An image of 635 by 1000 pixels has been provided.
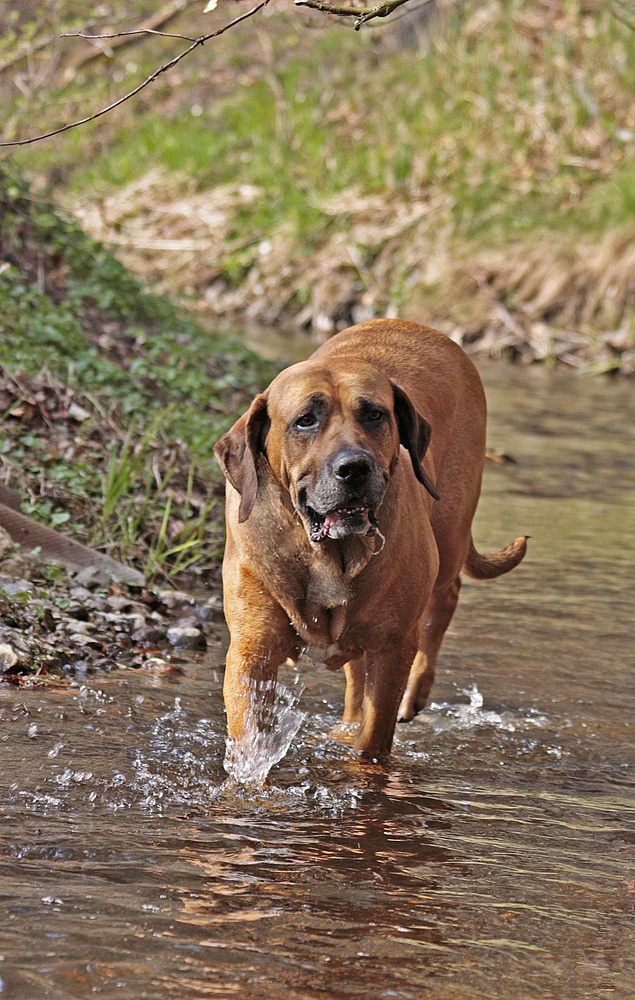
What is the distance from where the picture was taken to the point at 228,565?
13.3ft

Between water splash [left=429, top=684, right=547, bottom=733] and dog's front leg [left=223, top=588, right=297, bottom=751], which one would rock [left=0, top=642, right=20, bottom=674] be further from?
water splash [left=429, top=684, right=547, bottom=733]

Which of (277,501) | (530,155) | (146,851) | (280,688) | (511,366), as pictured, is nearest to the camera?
(146,851)

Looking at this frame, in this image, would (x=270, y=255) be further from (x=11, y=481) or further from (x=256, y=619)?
(x=256, y=619)

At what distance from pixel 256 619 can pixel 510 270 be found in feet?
40.8

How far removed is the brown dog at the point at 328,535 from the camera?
12.0 ft

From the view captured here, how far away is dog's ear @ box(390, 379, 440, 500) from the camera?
4038 mm

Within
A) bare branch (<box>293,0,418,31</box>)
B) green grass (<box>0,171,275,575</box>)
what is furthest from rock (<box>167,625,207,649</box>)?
bare branch (<box>293,0,418,31</box>)

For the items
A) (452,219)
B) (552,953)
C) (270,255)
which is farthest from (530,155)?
(552,953)

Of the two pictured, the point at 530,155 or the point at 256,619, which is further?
the point at 530,155

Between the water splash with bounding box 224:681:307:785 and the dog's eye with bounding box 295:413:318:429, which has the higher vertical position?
the dog's eye with bounding box 295:413:318:429

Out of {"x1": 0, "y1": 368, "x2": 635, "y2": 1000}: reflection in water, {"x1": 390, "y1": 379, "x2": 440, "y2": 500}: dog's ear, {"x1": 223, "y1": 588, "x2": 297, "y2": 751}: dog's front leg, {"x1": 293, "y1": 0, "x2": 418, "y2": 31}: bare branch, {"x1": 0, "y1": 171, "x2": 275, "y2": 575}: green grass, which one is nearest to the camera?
{"x1": 0, "y1": 368, "x2": 635, "y2": 1000}: reflection in water

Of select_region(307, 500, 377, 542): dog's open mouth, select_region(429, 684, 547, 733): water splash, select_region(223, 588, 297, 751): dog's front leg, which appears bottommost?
select_region(429, 684, 547, 733): water splash

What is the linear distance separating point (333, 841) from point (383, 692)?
69 centimetres

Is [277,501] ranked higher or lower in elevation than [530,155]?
higher
